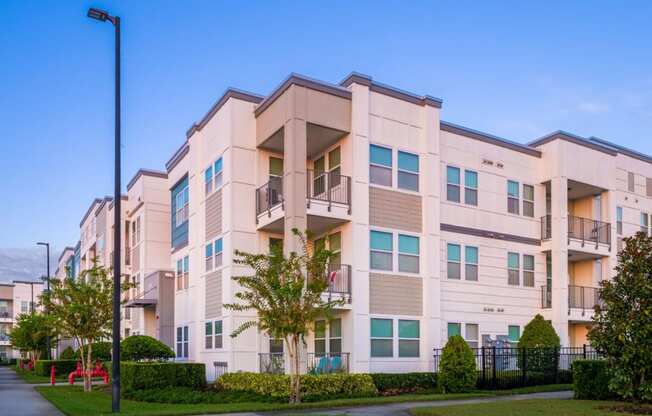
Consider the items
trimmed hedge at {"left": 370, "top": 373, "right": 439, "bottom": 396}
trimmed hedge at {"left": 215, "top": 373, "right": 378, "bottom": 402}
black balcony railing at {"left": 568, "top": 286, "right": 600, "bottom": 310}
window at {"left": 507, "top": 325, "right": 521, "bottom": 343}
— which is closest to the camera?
trimmed hedge at {"left": 215, "top": 373, "right": 378, "bottom": 402}

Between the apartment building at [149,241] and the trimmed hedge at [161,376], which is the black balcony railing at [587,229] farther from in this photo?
the apartment building at [149,241]

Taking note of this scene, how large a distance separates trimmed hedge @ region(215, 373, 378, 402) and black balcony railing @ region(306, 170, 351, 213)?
19.3ft

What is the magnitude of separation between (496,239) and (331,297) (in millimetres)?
9083

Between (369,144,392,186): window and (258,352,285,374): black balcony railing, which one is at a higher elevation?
(369,144,392,186): window

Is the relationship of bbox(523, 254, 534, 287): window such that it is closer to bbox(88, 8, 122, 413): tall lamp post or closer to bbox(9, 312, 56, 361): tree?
bbox(88, 8, 122, 413): tall lamp post

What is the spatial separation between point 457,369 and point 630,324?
21.5ft

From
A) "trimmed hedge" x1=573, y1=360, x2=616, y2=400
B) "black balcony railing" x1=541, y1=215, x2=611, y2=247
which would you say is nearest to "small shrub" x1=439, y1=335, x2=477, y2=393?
"trimmed hedge" x1=573, y1=360, x2=616, y2=400

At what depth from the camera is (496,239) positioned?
29.2m

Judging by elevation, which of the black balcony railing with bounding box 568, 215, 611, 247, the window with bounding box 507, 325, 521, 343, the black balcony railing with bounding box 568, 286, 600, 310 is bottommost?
the window with bounding box 507, 325, 521, 343

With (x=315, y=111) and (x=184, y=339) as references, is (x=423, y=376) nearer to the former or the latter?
(x=315, y=111)

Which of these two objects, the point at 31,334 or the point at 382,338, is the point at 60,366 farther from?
the point at 382,338

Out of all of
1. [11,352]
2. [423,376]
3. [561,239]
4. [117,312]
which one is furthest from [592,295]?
[11,352]

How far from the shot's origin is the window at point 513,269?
96.7ft

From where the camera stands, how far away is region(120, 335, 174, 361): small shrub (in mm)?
28484
